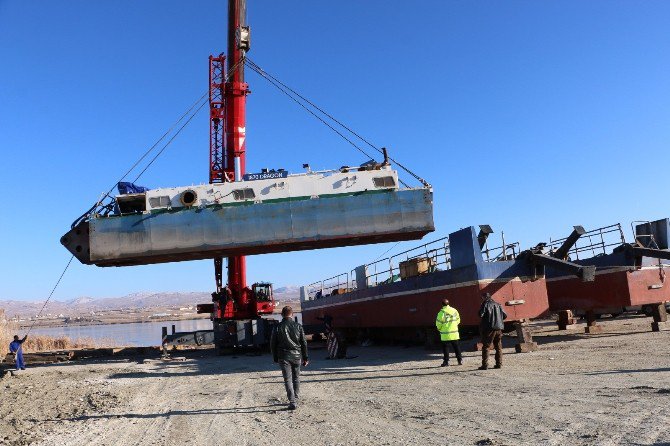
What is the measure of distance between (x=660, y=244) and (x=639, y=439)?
44.5 feet

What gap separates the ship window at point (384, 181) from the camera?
15367 millimetres

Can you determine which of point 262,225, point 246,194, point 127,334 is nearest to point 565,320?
point 262,225

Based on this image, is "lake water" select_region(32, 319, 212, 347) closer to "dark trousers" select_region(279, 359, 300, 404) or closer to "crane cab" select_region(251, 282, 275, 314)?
"crane cab" select_region(251, 282, 275, 314)

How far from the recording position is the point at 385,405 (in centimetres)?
706

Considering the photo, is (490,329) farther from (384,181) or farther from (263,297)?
(263,297)

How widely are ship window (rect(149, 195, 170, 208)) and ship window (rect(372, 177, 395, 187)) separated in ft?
19.7

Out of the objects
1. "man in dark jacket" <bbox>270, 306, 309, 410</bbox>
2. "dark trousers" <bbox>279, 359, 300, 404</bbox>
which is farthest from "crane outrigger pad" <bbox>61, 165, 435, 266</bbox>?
"dark trousers" <bbox>279, 359, 300, 404</bbox>

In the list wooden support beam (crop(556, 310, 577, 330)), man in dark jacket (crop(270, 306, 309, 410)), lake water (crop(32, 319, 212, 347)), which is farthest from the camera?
lake water (crop(32, 319, 212, 347))

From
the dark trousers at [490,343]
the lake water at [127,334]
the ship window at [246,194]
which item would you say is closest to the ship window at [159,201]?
the ship window at [246,194]

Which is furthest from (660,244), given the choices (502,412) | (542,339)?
(502,412)

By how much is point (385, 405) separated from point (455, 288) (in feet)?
23.5

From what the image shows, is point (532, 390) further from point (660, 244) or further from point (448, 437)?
point (660, 244)

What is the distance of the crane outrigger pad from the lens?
15.0 m

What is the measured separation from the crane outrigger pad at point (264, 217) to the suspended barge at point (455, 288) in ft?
4.65
